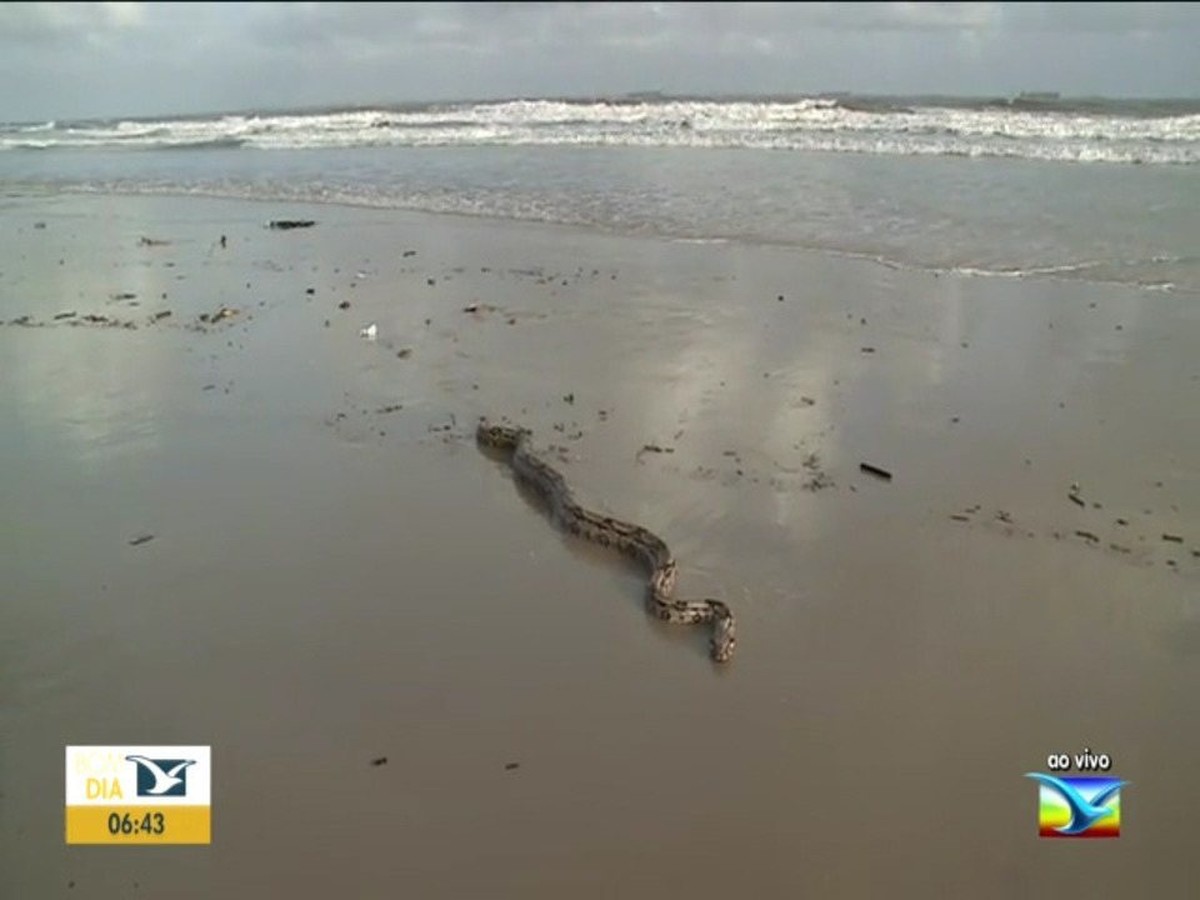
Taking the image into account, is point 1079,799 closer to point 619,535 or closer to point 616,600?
point 616,600

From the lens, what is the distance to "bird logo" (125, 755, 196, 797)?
437 cm

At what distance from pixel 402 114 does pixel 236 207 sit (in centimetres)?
3082

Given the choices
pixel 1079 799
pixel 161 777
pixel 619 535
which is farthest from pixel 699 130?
pixel 161 777

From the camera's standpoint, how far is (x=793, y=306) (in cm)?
1174

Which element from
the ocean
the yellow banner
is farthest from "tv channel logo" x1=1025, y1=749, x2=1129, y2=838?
the ocean

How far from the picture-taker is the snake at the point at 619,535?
5.62 metres

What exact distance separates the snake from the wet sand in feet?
0.42

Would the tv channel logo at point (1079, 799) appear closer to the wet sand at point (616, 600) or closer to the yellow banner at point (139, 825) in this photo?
the wet sand at point (616, 600)

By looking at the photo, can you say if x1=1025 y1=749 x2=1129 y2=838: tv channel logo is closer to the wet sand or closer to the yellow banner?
Result: the wet sand

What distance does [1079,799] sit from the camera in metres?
4.32

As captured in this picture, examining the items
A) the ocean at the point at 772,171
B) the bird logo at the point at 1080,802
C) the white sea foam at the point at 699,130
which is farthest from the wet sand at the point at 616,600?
the white sea foam at the point at 699,130

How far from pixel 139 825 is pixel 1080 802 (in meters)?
4.13

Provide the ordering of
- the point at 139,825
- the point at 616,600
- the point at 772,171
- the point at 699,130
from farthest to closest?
1. the point at 699,130
2. the point at 772,171
3. the point at 616,600
4. the point at 139,825

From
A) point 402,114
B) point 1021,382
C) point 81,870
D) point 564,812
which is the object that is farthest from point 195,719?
point 402,114
